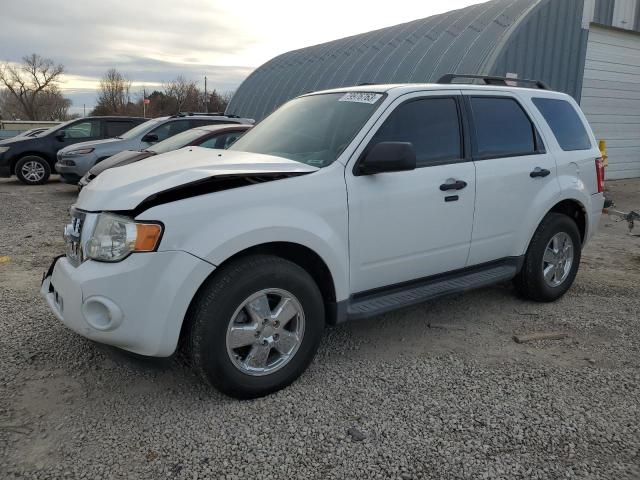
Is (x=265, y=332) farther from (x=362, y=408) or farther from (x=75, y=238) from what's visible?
(x=75, y=238)

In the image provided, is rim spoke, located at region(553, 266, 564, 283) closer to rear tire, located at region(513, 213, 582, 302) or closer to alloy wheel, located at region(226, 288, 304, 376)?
rear tire, located at region(513, 213, 582, 302)

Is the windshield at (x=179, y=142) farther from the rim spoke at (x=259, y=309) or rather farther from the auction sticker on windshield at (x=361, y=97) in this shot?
the rim spoke at (x=259, y=309)

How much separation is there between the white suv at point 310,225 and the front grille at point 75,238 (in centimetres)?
2

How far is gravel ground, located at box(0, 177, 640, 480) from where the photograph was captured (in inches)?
102

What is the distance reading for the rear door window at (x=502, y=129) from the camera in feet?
13.6

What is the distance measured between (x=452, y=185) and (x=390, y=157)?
768mm

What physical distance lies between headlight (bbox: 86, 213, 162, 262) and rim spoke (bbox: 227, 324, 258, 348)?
0.65 m

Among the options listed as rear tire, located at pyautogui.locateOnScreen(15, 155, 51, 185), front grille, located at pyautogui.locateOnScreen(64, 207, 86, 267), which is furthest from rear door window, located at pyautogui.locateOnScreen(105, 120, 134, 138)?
front grille, located at pyautogui.locateOnScreen(64, 207, 86, 267)

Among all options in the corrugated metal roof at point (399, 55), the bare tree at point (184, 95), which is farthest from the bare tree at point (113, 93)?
the corrugated metal roof at point (399, 55)

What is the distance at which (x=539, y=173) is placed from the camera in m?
4.43

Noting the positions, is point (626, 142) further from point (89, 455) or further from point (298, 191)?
point (89, 455)

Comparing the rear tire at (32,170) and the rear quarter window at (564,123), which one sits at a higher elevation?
the rear quarter window at (564,123)

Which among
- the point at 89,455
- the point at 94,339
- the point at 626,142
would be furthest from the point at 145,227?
the point at 626,142

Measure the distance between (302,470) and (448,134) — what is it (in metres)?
2.56
